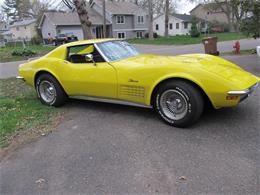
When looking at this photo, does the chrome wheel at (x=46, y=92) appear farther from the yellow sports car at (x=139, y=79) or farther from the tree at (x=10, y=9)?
the tree at (x=10, y=9)

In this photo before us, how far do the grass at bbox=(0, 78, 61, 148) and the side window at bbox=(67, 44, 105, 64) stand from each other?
1.13 metres

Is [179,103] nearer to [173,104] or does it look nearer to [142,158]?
[173,104]

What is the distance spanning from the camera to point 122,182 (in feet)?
9.45

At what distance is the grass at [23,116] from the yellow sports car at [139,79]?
367mm

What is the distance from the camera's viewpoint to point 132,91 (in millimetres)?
4480

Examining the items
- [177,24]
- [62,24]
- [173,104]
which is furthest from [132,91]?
[177,24]

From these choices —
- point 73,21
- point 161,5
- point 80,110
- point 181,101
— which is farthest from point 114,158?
point 161,5

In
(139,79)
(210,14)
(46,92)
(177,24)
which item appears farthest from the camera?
(210,14)

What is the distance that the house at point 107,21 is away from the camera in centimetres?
4153

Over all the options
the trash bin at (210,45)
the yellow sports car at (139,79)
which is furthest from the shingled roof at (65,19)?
the yellow sports car at (139,79)

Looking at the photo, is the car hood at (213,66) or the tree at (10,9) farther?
the tree at (10,9)

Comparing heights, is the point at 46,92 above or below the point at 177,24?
below

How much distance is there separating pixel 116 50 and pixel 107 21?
41661mm

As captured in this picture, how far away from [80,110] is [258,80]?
338cm
